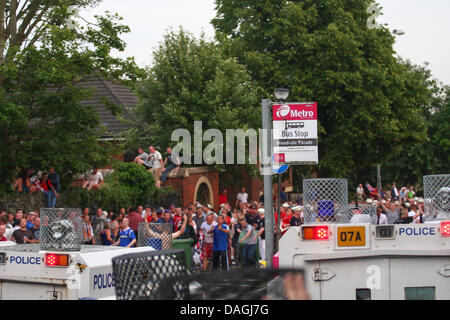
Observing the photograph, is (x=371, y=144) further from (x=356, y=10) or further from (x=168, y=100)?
(x=168, y=100)

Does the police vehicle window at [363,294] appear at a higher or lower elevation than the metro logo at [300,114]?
lower

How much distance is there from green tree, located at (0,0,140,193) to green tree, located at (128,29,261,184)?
394 inches

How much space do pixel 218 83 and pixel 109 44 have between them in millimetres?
10982

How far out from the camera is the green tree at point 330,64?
121 ft

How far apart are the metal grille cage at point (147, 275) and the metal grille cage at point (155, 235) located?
8758 mm

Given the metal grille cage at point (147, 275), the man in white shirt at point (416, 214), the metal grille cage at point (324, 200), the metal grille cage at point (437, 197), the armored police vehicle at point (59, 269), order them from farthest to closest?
the man in white shirt at point (416, 214) < the metal grille cage at point (437, 197) < the metal grille cage at point (324, 200) < the armored police vehicle at point (59, 269) < the metal grille cage at point (147, 275)

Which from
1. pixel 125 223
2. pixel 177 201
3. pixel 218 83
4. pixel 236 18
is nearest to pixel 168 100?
pixel 218 83

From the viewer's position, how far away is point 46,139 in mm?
21641

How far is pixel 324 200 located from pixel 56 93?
15123 millimetres

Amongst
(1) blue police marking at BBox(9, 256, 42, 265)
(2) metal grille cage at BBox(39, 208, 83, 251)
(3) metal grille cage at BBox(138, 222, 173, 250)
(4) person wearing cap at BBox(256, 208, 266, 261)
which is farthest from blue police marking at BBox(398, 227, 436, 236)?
(4) person wearing cap at BBox(256, 208, 266, 261)

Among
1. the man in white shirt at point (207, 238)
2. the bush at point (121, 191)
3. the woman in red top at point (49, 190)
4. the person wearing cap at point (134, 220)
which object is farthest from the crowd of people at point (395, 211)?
the woman in red top at point (49, 190)

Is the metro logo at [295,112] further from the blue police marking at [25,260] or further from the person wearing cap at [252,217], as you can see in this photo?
the blue police marking at [25,260]

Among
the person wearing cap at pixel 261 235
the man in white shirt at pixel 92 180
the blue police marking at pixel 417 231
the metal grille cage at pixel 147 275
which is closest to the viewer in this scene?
the metal grille cage at pixel 147 275

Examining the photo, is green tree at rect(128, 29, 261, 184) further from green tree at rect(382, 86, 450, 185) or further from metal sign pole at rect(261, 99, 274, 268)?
green tree at rect(382, 86, 450, 185)
